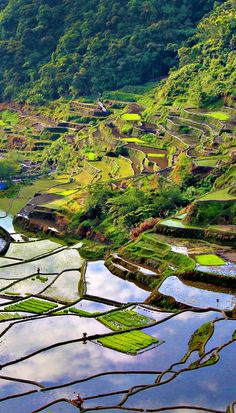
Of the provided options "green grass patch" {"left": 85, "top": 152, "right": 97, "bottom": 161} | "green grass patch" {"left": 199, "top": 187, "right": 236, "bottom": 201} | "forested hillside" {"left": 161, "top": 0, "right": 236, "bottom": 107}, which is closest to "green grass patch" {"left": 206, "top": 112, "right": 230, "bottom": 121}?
"forested hillside" {"left": 161, "top": 0, "right": 236, "bottom": 107}

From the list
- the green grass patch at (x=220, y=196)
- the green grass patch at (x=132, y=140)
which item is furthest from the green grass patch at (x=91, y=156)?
the green grass patch at (x=220, y=196)

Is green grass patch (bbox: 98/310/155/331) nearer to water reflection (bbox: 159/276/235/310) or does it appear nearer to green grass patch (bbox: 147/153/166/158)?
water reflection (bbox: 159/276/235/310)

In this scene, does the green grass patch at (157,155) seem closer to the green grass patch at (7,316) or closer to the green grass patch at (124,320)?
the green grass patch at (124,320)

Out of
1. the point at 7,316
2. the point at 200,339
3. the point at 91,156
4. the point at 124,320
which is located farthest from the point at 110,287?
the point at 91,156

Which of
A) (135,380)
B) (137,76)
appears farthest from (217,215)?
(137,76)

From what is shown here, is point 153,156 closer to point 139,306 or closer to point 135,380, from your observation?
point 139,306

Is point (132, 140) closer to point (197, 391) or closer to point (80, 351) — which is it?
point (80, 351)
